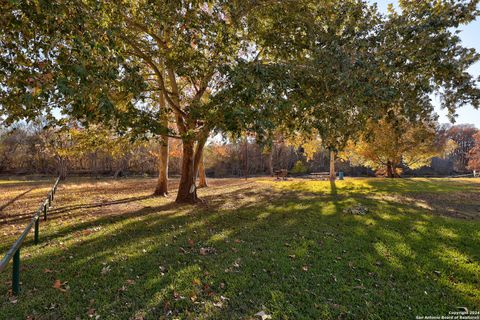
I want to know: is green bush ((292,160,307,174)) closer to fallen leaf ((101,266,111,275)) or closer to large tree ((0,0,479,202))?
large tree ((0,0,479,202))

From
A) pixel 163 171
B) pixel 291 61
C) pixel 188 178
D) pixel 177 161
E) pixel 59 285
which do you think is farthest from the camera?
pixel 177 161

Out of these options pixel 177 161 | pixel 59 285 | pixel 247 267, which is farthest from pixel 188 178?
pixel 177 161

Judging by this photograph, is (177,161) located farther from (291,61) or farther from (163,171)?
(291,61)

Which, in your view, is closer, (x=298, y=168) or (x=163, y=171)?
(x=163, y=171)

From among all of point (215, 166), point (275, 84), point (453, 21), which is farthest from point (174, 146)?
point (215, 166)

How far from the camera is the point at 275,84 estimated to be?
24.9ft

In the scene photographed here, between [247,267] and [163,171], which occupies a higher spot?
[163,171]

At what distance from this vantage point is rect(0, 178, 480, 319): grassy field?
416 cm

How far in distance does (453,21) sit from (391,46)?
1868 mm

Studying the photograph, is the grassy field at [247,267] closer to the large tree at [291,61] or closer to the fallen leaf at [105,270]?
the fallen leaf at [105,270]

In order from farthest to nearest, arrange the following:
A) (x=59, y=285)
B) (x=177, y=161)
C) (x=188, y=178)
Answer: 1. (x=177, y=161)
2. (x=188, y=178)
3. (x=59, y=285)

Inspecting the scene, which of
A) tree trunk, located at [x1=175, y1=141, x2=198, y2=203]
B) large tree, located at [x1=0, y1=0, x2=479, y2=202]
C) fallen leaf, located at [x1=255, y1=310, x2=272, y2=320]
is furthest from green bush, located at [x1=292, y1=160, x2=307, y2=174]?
fallen leaf, located at [x1=255, y1=310, x2=272, y2=320]

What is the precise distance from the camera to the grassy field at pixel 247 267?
13.6 feet

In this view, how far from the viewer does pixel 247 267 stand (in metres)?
5.63
